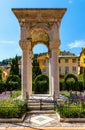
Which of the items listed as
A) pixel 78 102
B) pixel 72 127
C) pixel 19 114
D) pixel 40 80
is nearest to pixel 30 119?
pixel 19 114

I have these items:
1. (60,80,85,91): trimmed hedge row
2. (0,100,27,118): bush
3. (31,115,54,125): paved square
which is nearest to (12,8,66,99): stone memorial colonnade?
(0,100,27,118): bush

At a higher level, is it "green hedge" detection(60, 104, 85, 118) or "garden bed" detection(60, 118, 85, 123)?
"green hedge" detection(60, 104, 85, 118)

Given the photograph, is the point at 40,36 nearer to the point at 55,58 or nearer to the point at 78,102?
the point at 55,58

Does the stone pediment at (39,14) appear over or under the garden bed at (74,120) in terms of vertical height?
over

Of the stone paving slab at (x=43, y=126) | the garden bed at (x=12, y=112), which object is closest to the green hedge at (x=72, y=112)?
the stone paving slab at (x=43, y=126)

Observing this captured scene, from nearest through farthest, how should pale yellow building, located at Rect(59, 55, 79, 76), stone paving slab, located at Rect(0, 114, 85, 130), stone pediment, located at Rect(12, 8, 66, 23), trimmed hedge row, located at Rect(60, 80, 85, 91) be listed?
stone paving slab, located at Rect(0, 114, 85, 130), stone pediment, located at Rect(12, 8, 66, 23), trimmed hedge row, located at Rect(60, 80, 85, 91), pale yellow building, located at Rect(59, 55, 79, 76)

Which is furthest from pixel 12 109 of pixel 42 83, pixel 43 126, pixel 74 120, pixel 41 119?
pixel 42 83

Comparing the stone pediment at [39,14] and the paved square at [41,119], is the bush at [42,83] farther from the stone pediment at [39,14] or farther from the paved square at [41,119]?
the paved square at [41,119]

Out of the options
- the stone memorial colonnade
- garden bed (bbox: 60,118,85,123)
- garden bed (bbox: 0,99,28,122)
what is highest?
the stone memorial colonnade

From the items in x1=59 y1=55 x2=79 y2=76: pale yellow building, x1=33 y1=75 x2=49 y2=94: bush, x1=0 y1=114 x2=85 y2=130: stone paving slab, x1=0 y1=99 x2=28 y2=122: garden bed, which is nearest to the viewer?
x1=0 y1=114 x2=85 y2=130: stone paving slab

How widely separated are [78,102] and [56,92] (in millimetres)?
2467

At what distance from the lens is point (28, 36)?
45.2ft

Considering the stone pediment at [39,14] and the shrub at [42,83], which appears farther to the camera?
the shrub at [42,83]

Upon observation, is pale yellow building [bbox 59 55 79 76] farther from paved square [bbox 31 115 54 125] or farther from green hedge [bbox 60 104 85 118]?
green hedge [bbox 60 104 85 118]
